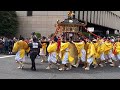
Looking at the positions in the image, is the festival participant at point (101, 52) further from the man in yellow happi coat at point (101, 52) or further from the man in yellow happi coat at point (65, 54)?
the man in yellow happi coat at point (65, 54)

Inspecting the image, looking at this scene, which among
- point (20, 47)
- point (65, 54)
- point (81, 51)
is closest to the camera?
point (65, 54)

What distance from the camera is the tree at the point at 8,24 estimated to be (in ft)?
111

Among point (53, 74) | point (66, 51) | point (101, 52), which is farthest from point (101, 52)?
point (53, 74)

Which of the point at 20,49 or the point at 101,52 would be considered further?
the point at 101,52

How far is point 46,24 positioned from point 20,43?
22013 mm

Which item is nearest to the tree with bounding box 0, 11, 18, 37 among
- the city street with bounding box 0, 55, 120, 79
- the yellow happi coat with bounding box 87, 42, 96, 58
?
the yellow happi coat with bounding box 87, 42, 96, 58

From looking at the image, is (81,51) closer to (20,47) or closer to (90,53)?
(90,53)

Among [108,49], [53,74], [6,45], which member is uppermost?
[108,49]

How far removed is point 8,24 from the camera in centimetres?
3428

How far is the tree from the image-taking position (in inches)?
1326

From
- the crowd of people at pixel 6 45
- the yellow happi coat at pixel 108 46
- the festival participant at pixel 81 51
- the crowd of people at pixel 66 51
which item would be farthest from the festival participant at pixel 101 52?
the crowd of people at pixel 6 45

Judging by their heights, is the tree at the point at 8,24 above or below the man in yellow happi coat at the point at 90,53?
above

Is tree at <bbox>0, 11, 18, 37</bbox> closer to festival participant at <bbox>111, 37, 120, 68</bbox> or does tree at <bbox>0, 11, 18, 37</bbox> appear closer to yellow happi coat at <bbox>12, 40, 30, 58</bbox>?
festival participant at <bbox>111, 37, 120, 68</bbox>
